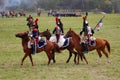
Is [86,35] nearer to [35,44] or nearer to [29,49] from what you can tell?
[35,44]

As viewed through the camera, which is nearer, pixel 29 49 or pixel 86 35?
pixel 29 49

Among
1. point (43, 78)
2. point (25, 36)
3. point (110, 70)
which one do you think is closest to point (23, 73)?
point (43, 78)

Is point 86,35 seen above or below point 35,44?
above

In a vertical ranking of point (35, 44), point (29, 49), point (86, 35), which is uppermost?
point (86, 35)

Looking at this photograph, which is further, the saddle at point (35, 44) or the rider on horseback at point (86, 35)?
the rider on horseback at point (86, 35)

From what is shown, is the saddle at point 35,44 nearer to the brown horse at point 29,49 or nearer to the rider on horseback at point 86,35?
the brown horse at point 29,49

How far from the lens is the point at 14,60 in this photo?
67.9ft

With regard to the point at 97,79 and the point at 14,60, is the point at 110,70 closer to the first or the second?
the point at 97,79

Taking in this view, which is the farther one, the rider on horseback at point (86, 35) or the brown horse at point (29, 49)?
the rider on horseback at point (86, 35)

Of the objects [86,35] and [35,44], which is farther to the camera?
[86,35]

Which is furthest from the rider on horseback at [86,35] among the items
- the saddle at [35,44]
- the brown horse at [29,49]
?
the saddle at [35,44]

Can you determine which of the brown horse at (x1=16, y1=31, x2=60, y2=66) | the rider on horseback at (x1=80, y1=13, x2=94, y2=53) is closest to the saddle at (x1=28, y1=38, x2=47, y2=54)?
the brown horse at (x1=16, y1=31, x2=60, y2=66)

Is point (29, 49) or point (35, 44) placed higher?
point (35, 44)

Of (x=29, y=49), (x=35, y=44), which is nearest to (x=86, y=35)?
(x=35, y=44)
